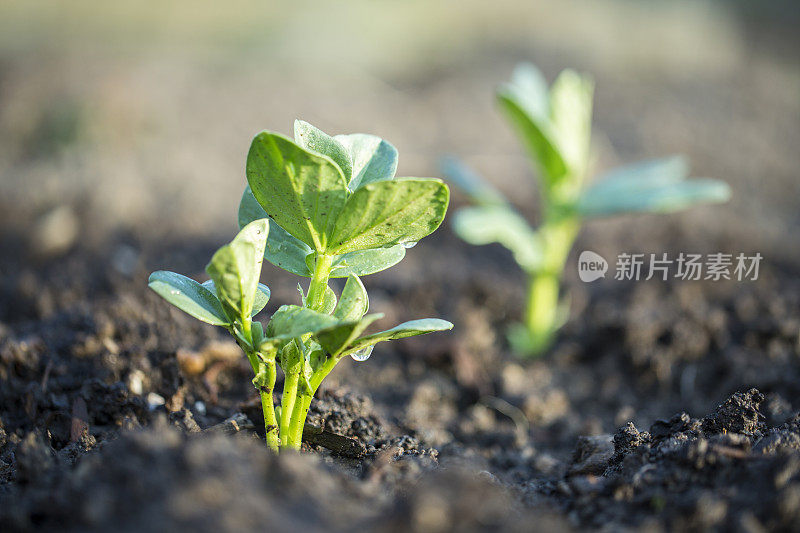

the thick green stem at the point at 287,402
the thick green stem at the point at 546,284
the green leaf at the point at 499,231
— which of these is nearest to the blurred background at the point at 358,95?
the thick green stem at the point at 546,284

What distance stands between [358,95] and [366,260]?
452cm

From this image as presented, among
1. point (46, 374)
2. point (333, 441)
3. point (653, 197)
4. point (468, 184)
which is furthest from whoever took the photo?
point (468, 184)

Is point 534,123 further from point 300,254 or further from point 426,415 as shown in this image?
point 300,254

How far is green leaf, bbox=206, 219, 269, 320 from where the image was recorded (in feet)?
2.99

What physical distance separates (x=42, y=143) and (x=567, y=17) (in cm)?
615

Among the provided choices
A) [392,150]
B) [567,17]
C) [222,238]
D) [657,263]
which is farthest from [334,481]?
[567,17]

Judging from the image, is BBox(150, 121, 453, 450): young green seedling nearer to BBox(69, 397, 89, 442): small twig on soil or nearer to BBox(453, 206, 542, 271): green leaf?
BBox(69, 397, 89, 442): small twig on soil

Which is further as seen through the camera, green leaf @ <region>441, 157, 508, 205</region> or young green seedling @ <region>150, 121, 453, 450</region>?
green leaf @ <region>441, 157, 508, 205</region>

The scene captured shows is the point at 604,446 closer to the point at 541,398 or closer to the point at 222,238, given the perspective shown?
the point at 541,398

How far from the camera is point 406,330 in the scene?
978mm

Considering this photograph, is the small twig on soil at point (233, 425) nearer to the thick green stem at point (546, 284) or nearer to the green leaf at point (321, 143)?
the green leaf at point (321, 143)

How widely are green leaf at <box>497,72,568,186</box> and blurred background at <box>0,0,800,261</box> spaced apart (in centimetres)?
158

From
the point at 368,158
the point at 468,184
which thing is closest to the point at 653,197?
the point at 468,184

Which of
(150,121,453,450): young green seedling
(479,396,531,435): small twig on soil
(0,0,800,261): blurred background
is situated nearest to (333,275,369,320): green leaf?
(150,121,453,450): young green seedling
